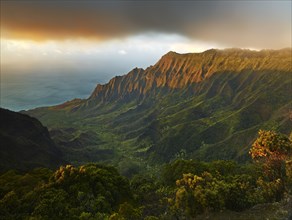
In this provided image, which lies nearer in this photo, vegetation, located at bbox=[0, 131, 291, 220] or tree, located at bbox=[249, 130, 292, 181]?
vegetation, located at bbox=[0, 131, 291, 220]

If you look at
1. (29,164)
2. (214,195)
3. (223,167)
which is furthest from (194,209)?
(29,164)

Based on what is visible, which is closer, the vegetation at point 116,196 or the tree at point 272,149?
the vegetation at point 116,196

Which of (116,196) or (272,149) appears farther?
(116,196)

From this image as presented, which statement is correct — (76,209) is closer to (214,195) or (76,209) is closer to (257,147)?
(214,195)

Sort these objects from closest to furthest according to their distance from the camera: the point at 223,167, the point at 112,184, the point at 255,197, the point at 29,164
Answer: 1. the point at 255,197
2. the point at 112,184
3. the point at 223,167
4. the point at 29,164

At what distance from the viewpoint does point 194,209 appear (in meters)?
68.0

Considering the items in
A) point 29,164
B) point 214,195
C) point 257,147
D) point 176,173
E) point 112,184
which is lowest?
point 29,164

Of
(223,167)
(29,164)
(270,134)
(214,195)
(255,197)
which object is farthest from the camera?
(29,164)

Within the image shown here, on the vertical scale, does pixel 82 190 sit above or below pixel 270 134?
below

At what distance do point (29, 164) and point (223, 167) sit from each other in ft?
393

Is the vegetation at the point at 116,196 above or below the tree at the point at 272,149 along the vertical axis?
below

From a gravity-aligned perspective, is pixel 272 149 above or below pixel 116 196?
above

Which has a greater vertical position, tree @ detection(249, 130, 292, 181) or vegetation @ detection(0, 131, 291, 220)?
tree @ detection(249, 130, 292, 181)

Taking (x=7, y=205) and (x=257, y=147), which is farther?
(x=257, y=147)
